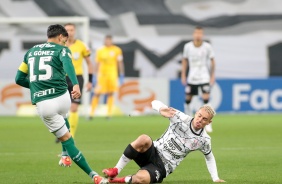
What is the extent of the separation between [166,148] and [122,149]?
5052 millimetres

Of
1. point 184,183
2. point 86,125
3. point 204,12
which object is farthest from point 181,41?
point 184,183

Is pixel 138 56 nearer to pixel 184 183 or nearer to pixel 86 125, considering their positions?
pixel 86 125

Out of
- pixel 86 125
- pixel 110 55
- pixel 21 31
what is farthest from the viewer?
pixel 21 31

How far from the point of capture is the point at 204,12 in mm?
33438

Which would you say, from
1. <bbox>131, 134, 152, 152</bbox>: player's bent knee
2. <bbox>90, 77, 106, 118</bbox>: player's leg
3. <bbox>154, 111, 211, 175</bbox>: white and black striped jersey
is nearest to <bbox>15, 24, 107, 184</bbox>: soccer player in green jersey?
<bbox>131, 134, 152, 152</bbox>: player's bent knee

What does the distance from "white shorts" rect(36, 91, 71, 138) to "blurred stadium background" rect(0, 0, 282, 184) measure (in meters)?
1.01

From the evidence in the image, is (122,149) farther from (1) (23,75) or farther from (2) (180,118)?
(2) (180,118)

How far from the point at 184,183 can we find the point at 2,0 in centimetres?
2361

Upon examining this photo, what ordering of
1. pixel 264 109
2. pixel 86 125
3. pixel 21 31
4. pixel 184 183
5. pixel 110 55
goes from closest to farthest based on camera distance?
pixel 184 183 → pixel 86 125 → pixel 110 55 → pixel 264 109 → pixel 21 31

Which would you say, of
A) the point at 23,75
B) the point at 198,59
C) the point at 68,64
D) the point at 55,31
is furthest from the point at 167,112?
the point at 198,59

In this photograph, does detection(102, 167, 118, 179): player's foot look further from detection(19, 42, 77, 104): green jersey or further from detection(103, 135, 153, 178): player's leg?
detection(19, 42, 77, 104): green jersey

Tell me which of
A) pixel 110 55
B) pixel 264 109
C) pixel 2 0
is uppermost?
pixel 2 0

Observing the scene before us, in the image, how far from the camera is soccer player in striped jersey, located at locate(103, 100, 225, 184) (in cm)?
988

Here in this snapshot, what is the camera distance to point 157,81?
91.3 ft
